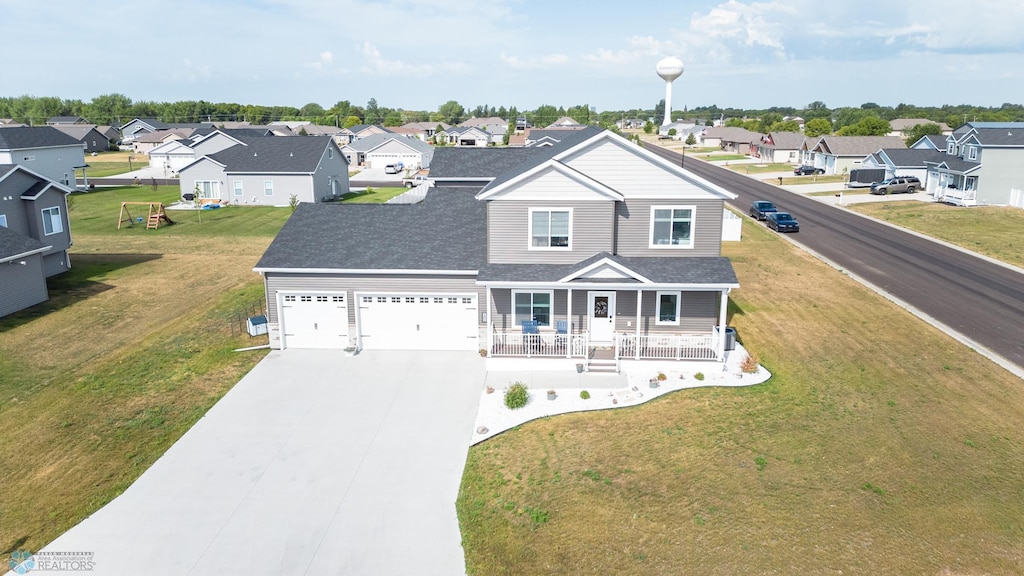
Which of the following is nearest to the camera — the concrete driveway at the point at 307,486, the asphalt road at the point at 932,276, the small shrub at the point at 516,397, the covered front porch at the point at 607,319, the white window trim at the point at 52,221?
the concrete driveway at the point at 307,486

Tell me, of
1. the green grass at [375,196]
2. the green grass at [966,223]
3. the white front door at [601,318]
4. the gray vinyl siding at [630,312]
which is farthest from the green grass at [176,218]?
the green grass at [966,223]

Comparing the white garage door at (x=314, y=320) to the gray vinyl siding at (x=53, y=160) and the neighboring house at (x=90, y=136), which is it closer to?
the gray vinyl siding at (x=53, y=160)

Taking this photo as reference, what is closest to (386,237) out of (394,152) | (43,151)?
(43,151)

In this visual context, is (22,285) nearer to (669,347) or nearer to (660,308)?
(660,308)

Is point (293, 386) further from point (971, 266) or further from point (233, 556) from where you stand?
point (971, 266)

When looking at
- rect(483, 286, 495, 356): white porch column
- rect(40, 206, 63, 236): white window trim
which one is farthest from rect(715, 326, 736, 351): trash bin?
rect(40, 206, 63, 236): white window trim

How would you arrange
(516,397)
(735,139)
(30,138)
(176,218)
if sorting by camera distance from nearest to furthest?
(516,397)
(176,218)
(30,138)
(735,139)

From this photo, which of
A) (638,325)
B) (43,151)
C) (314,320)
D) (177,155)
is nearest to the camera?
(638,325)

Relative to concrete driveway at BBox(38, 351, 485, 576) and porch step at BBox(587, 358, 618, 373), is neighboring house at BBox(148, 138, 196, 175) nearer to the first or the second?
concrete driveway at BBox(38, 351, 485, 576)
